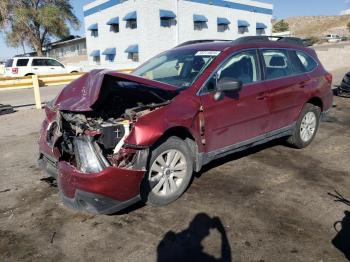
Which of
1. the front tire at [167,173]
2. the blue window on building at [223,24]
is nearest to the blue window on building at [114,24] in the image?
the blue window on building at [223,24]

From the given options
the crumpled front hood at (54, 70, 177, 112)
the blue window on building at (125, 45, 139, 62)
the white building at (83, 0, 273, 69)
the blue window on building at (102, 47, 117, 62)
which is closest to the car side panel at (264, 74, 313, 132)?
the crumpled front hood at (54, 70, 177, 112)

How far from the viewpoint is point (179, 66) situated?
5328mm

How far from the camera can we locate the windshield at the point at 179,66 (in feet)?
16.3

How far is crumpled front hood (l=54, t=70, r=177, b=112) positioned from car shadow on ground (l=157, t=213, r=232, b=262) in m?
1.52

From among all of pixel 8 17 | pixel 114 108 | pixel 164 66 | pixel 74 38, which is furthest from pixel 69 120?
pixel 74 38

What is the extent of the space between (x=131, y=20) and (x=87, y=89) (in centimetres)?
3059

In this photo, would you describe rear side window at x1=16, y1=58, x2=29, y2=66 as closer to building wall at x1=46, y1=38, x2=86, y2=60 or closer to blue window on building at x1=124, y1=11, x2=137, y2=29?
blue window on building at x1=124, y1=11, x2=137, y2=29

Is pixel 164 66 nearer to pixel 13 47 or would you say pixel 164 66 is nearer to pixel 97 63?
pixel 97 63

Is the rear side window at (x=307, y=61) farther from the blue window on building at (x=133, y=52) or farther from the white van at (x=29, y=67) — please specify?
the blue window on building at (x=133, y=52)

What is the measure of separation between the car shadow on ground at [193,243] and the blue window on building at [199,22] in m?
32.9

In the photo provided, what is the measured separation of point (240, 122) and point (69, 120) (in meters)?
2.14

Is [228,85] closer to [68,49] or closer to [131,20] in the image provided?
[131,20]

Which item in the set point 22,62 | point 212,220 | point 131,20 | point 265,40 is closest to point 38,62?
point 22,62

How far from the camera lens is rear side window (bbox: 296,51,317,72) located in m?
6.35
